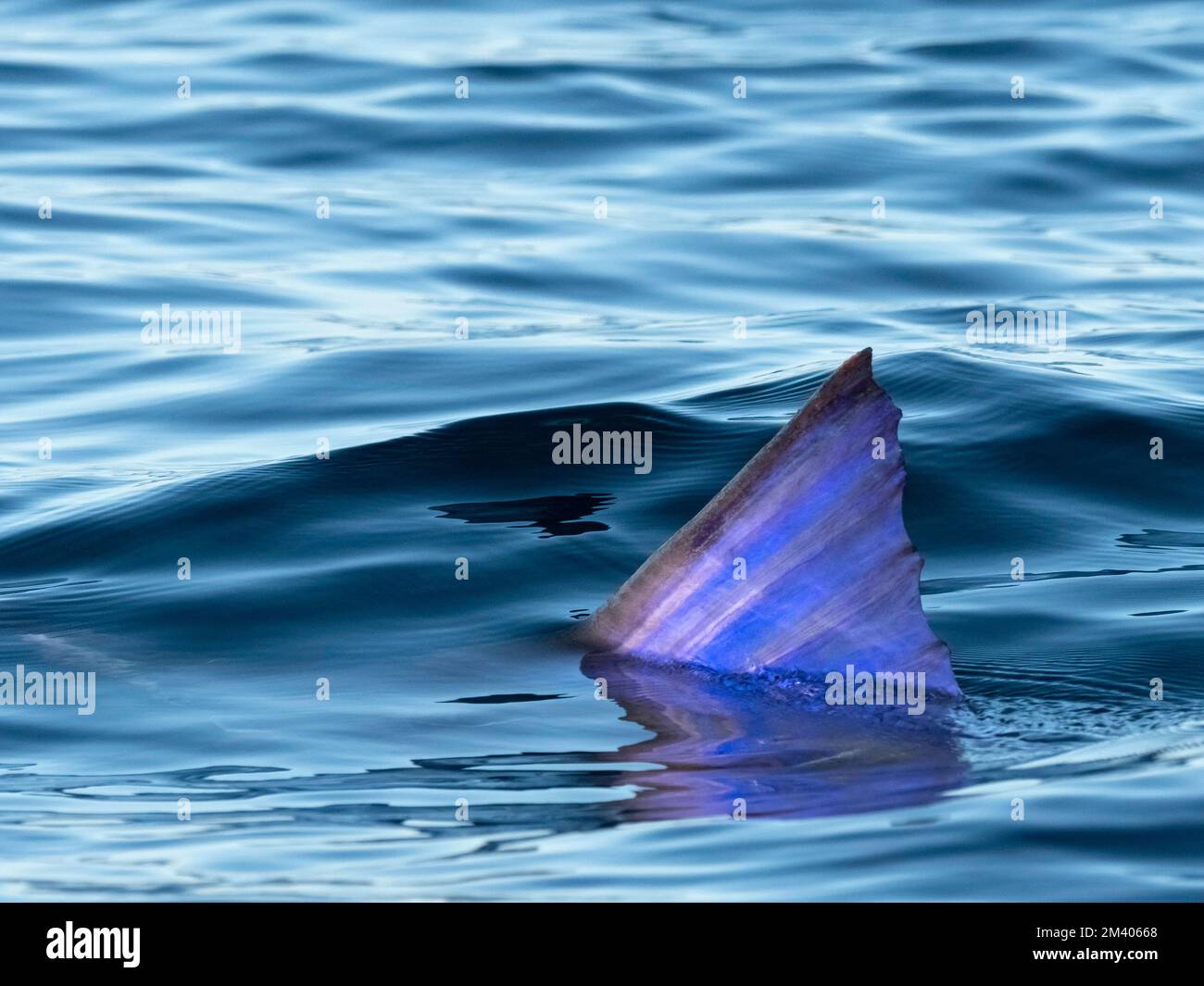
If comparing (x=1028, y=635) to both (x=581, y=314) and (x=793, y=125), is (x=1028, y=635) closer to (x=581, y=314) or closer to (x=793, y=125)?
(x=581, y=314)

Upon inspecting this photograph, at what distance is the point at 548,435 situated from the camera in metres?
8.67

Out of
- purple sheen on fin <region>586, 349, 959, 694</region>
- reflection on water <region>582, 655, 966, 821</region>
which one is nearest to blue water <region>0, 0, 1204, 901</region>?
reflection on water <region>582, 655, 966, 821</region>

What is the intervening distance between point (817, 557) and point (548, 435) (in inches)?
143

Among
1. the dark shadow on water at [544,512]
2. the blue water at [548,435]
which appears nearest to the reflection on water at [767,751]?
the blue water at [548,435]

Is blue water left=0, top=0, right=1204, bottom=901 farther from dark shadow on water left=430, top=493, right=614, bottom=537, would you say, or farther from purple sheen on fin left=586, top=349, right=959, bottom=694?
purple sheen on fin left=586, top=349, right=959, bottom=694

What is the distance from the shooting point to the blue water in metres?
4.59

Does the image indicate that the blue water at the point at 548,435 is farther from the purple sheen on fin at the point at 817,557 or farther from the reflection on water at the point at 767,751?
the purple sheen on fin at the point at 817,557

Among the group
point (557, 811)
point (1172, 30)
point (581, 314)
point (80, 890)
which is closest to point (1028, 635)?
point (557, 811)

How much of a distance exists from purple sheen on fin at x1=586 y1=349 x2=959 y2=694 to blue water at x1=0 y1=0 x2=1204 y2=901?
181mm

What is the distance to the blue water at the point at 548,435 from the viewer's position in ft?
15.0

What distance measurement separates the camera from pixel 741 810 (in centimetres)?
457

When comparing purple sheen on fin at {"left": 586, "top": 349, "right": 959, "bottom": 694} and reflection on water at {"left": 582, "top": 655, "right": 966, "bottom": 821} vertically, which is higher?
purple sheen on fin at {"left": 586, "top": 349, "right": 959, "bottom": 694}

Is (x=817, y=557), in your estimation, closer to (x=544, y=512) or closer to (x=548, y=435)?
(x=544, y=512)

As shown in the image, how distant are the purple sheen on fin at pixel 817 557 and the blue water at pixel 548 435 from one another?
7.1 inches
